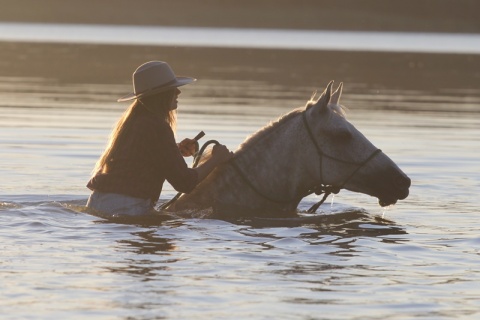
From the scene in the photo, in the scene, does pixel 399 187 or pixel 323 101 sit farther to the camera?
pixel 399 187

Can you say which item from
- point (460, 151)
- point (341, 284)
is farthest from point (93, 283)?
point (460, 151)

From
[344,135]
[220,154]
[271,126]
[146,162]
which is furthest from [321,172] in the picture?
[146,162]

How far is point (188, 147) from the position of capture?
11.7 meters

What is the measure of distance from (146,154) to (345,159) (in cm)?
182

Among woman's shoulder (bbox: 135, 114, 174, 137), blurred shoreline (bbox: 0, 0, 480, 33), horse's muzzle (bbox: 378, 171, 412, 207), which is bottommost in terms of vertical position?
horse's muzzle (bbox: 378, 171, 412, 207)

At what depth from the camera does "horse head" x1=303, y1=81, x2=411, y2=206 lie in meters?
Result: 11.5

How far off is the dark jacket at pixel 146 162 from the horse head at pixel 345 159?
4.00 ft

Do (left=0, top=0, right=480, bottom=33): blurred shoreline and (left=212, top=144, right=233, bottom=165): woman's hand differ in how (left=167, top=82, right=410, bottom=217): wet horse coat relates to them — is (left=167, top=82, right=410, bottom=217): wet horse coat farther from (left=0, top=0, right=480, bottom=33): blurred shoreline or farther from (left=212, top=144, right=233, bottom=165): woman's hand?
(left=0, top=0, right=480, bottom=33): blurred shoreline

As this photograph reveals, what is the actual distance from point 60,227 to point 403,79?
31.0m

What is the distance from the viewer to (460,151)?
19.7m

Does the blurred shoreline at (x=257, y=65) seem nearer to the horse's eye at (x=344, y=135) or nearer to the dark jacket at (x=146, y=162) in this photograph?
the horse's eye at (x=344, y=135)

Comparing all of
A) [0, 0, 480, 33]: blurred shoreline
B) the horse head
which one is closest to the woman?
the horse head

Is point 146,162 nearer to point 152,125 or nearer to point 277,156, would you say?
point 152,125

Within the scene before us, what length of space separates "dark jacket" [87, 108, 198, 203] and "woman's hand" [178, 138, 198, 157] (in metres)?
0.38
